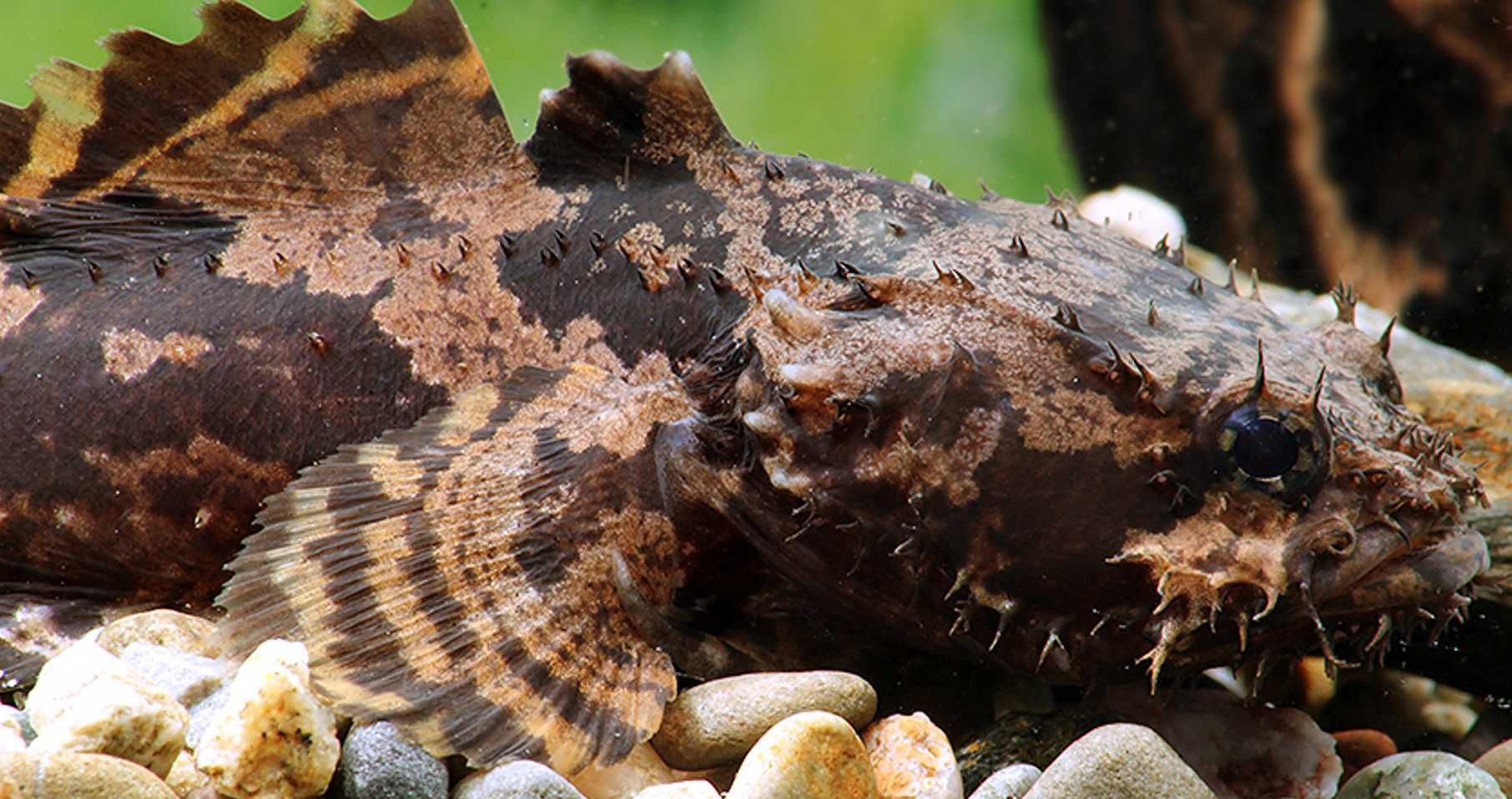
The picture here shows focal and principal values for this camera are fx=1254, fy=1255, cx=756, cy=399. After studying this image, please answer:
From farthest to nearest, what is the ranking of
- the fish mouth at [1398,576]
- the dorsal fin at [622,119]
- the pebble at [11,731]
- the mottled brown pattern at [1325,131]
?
the mottled brown pattern at [1325,131] → the dorsal fin at [622,119] → the fish mouth at [1398,576] → the pebble at [11,731]

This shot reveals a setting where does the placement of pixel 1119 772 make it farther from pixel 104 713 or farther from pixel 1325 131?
pixel 1325 131

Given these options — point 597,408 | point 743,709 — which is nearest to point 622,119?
point 597,408

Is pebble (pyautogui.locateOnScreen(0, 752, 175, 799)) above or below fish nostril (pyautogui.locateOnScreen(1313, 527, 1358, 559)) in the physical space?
below

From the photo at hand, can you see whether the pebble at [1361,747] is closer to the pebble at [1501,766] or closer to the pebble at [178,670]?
the pebble at [1501,766]

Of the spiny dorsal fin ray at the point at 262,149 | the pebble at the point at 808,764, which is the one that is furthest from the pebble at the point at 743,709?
the spiny dorsal fin ray at the point at 262,149

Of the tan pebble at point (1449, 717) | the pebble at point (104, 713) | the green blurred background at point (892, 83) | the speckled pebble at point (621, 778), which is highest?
the green blurred background at point (892, 83)

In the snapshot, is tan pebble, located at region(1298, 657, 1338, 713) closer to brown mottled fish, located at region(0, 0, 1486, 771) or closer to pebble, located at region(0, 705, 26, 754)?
brown mottled fish, located at region(0, 0, 1486, 771)

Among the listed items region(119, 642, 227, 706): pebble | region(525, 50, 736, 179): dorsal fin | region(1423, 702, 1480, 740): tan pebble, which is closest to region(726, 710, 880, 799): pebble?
region(119, 642, 227, 706): pebble
